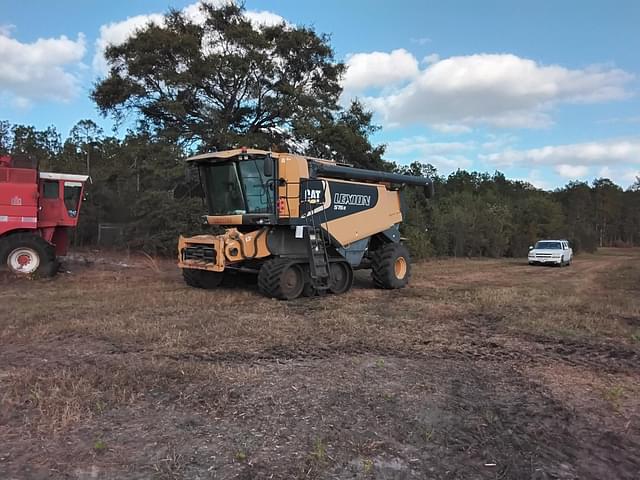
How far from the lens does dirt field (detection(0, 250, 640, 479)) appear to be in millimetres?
3834

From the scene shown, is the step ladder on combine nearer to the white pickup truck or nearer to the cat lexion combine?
the cat lexion combine

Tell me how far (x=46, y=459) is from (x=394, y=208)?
479 inches

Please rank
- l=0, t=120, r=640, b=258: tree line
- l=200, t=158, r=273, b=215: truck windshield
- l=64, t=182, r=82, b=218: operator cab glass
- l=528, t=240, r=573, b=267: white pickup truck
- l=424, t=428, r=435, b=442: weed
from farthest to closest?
l=528, t=240, r=573, b=267: white pickup truck, l=0, t=120, r=640, b=258: tree line, l=64, t=182, r=82, b=218: operator cab glass, l=200, t=158, r=273, b=215: truck windshield, l=424, t=428, r=435, b=442: weed

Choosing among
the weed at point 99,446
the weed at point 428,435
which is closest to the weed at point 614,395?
the weed at point 428,435

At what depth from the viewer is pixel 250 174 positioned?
39.1ft

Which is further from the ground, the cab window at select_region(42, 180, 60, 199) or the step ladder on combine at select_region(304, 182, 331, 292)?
the cab window at select_region(42, 180, 60, 199)

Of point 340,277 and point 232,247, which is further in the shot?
point 340,277

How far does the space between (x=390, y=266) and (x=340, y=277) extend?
5.40ft

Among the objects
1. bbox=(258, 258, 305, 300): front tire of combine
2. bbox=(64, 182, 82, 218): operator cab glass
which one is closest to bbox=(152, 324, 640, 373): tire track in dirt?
bbox=(258, 258, 305, 300): front tire of combine

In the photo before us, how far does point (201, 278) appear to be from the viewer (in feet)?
42.1

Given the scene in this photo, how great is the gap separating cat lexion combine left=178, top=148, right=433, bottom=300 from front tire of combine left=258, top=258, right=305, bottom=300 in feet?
0.07

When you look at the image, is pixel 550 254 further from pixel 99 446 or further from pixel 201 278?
pixel 99 446

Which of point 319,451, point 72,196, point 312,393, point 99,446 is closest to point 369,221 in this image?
point 72,196

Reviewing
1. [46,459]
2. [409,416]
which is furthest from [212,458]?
[409,416]
